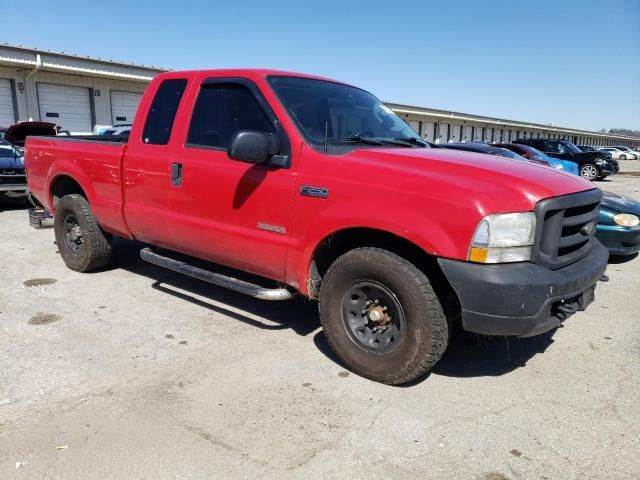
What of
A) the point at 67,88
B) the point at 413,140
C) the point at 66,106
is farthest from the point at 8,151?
the point at 67,88

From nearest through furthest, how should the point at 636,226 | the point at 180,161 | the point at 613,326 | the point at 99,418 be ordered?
the point at 99,418 < the point at 180,161 < the point at 613,326 < the point at 636,226

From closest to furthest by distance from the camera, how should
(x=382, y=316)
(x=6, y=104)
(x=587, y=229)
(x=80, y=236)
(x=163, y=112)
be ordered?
(x=382, y=316), (x=587, y=229), (x=163, y=112), (x=80, y=236), (x=6, y=104)

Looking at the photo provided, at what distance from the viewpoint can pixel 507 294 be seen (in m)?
2.82

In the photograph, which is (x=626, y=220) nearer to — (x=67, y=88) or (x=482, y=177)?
(x=482, y=177)

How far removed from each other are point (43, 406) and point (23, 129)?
1143 cm

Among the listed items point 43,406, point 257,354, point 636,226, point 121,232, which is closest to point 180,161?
point 121,232

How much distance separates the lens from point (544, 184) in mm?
3080

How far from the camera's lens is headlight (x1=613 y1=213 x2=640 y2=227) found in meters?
6.10

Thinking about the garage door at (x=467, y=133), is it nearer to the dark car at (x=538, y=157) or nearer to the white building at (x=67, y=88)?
the white building at (x=67, y=88)

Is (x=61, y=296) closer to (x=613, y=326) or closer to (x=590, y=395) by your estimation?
(x=590, y=395)

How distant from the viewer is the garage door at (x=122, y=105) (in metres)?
23.7

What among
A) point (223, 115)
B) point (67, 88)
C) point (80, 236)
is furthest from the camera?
point (67, 88)

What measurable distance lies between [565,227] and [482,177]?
2.22 ft

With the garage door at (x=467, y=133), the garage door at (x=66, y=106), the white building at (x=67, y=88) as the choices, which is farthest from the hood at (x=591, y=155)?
the garage door at (x=467, y=133)
